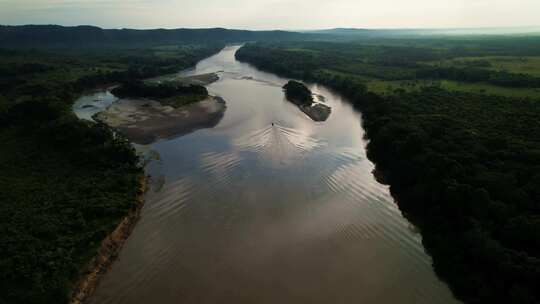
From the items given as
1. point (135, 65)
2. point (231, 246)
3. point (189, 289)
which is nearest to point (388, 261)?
point (231, 246)

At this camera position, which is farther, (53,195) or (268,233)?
(53,195)

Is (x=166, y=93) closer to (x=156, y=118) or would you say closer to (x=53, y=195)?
(x=156, y=118)

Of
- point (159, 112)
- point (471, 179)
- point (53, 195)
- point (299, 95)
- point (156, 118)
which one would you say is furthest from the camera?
point (299, 95)

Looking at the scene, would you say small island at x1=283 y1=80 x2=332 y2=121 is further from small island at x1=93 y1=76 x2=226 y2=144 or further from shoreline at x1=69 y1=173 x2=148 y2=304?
shoreline at x1=69 y1=173 x2=148 y2=304

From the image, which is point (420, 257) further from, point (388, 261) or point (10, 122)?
point (10, 122)

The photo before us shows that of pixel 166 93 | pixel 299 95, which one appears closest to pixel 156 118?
pixel 166 93

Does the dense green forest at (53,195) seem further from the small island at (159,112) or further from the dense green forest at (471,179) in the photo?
the dense green forest at (471,179)
